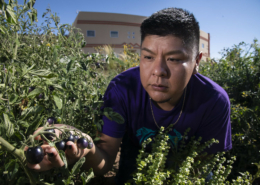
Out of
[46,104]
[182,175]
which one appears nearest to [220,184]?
[182,175]

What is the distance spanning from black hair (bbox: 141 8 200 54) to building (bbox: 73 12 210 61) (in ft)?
72.6

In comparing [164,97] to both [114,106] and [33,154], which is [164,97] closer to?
[114,106]

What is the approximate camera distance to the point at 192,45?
137 cm

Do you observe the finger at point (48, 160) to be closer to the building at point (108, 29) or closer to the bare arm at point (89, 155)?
the bare arm at point (89, 155)

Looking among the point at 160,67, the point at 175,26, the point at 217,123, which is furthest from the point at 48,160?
the point at 217,123

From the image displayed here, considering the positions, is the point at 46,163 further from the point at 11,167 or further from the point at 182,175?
the point at 182,175

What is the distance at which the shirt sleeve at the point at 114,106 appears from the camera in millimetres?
1541

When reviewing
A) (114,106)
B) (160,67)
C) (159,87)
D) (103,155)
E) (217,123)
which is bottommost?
(103,155)

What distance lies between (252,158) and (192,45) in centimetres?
156

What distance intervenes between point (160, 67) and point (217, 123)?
809 mm

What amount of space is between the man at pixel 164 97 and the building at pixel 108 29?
22.0 metres

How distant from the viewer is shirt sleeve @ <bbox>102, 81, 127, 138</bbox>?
1.54 metres

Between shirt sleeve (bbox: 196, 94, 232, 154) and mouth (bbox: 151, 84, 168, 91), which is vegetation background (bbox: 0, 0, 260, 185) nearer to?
shirt sleeve (bbox: 196, 94, 232, 154)

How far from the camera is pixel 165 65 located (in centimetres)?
127
